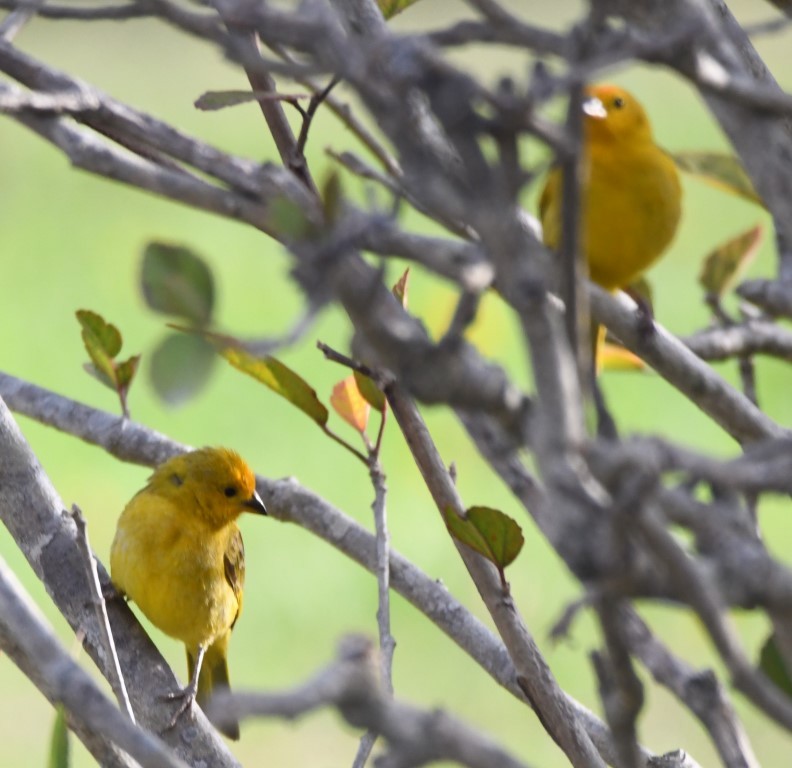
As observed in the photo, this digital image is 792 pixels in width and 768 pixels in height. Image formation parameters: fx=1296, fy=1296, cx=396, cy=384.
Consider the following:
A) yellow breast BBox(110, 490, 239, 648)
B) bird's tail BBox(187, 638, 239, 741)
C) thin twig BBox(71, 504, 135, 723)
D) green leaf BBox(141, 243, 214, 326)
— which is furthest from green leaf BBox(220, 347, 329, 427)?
bird's tail BBox(187, 638, 239, 741)

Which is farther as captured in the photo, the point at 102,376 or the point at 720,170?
the point at 102,376

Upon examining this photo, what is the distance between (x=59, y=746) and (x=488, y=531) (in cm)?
44

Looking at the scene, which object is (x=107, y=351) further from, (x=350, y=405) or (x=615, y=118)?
(x=615, y=118)

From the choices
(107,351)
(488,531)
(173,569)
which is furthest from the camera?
(173,569)

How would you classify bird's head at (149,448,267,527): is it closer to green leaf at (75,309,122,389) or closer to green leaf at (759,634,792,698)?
green leaf at (75,309,122,389)

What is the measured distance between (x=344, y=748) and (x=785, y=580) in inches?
175

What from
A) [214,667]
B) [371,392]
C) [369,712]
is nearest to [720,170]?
[371,392]

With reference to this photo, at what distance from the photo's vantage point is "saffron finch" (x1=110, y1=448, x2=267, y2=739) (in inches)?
98.3

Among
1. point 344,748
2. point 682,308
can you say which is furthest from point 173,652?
point 682,308

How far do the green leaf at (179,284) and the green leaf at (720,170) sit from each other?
36.2 inches

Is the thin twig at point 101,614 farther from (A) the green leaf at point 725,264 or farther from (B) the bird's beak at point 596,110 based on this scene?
(B) the bird's beak at point 596,110

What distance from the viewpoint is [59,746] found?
3.48 ft

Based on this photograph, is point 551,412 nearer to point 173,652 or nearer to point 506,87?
point 506,87

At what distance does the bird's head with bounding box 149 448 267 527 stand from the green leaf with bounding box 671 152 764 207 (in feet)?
3.82
